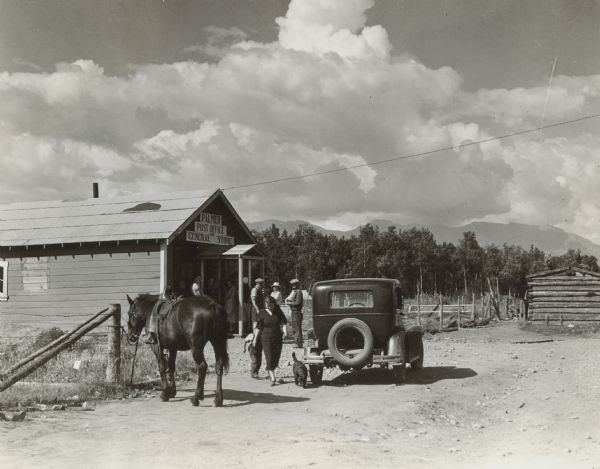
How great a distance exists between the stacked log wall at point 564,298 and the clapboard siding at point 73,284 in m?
17.4

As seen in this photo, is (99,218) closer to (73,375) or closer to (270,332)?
(73,375)

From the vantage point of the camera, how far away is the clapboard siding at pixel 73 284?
21.1 m

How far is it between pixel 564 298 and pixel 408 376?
18297 millimetres

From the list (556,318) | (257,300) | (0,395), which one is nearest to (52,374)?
(0,395)

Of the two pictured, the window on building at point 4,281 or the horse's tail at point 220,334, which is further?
the window on building at point 4,281

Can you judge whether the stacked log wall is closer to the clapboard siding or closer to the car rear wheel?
the clapboard siding

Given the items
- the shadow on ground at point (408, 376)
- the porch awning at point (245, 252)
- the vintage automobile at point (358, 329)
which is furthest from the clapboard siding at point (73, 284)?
the vintage automobile at point (358, 329)

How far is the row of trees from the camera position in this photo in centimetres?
7556

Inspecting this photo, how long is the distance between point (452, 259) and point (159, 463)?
2996 inches

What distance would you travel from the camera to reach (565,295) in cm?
2866

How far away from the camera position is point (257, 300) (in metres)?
13.9

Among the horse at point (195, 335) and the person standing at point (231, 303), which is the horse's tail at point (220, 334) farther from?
the person standing at point (231, 303)

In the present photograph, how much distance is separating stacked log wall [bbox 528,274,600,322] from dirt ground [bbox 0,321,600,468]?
16415 mm

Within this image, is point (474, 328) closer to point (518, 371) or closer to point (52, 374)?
point (518, 371)
